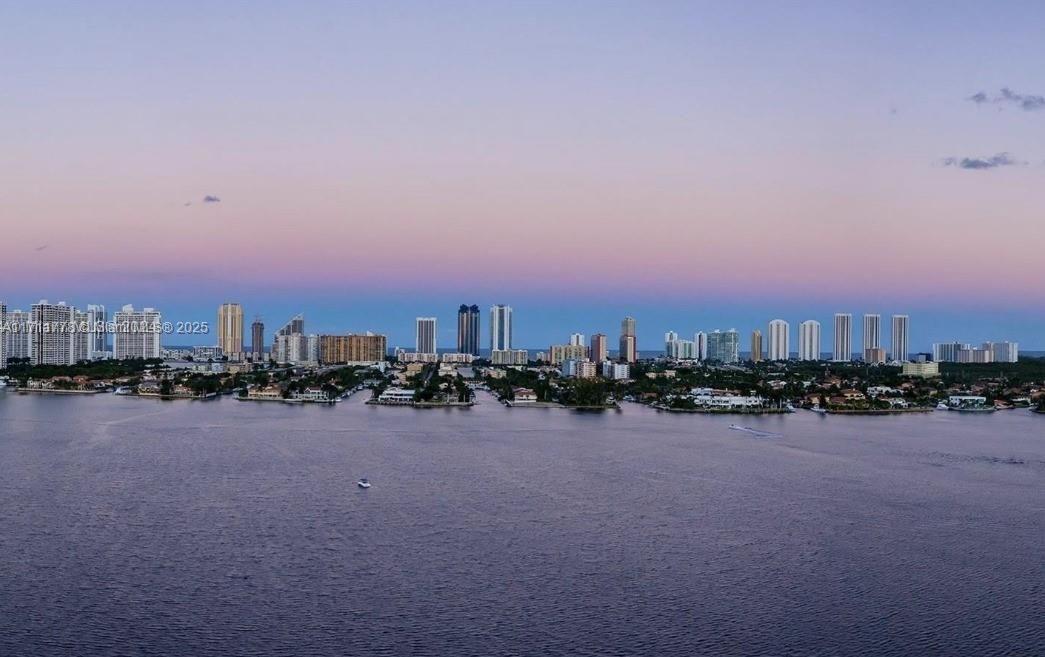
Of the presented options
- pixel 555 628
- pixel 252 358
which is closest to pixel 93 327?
pixel 252 358

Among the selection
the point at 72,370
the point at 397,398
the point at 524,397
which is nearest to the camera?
the point at 397,398

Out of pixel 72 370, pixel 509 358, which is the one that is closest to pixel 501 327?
pixel 509 358

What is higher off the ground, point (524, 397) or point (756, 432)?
point (524, 397)

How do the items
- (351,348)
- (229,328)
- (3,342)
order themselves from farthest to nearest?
(229,328), (351,348), (3,342)

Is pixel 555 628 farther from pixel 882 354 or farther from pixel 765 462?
A: pixel 882 354

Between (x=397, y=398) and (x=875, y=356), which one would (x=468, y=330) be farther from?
(x=397, y=398)

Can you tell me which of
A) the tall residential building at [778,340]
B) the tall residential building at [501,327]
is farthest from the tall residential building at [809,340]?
the tall residential building at [501,327]

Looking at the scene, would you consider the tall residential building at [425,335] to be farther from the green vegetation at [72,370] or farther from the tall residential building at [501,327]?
the green vegetation at [72,370]

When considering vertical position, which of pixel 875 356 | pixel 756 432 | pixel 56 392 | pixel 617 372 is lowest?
pixel 756 432
